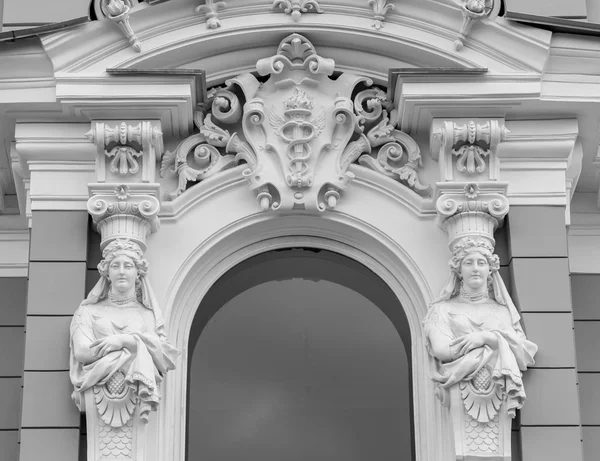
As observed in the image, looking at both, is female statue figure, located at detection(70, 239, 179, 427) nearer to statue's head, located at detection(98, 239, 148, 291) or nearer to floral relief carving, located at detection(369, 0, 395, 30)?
statue's head, located at detection(98, 239, 148, 291)

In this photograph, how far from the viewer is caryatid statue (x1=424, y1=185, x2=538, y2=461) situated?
9430 millimetres

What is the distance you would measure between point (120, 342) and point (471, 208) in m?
2.39

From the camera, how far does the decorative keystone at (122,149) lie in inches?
400

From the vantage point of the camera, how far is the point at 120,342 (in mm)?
9492

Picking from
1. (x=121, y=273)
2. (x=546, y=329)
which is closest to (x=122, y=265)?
(x=121, y=273)

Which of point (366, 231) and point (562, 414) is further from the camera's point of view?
point (366, 231)

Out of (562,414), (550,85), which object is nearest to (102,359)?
(562,414)

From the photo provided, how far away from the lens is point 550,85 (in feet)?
34.1

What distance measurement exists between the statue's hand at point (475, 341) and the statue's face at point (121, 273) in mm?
2063

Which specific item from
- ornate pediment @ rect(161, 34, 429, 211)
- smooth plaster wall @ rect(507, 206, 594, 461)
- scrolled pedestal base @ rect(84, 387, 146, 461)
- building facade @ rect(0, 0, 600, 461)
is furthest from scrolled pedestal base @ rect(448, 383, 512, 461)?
scrolled pedestal base @ rect(84, 387, 146, 461)

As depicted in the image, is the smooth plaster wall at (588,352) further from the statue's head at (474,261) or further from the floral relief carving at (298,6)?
the floral relief carving at (298,6)

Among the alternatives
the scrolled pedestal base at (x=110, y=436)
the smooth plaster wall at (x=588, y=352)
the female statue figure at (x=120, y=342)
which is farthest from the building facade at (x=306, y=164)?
the scrolled pedestal base at (x=110, y=436)

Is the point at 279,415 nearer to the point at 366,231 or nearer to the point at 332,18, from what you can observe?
the point at 366,231

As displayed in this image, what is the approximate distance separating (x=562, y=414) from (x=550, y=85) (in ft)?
7.32
